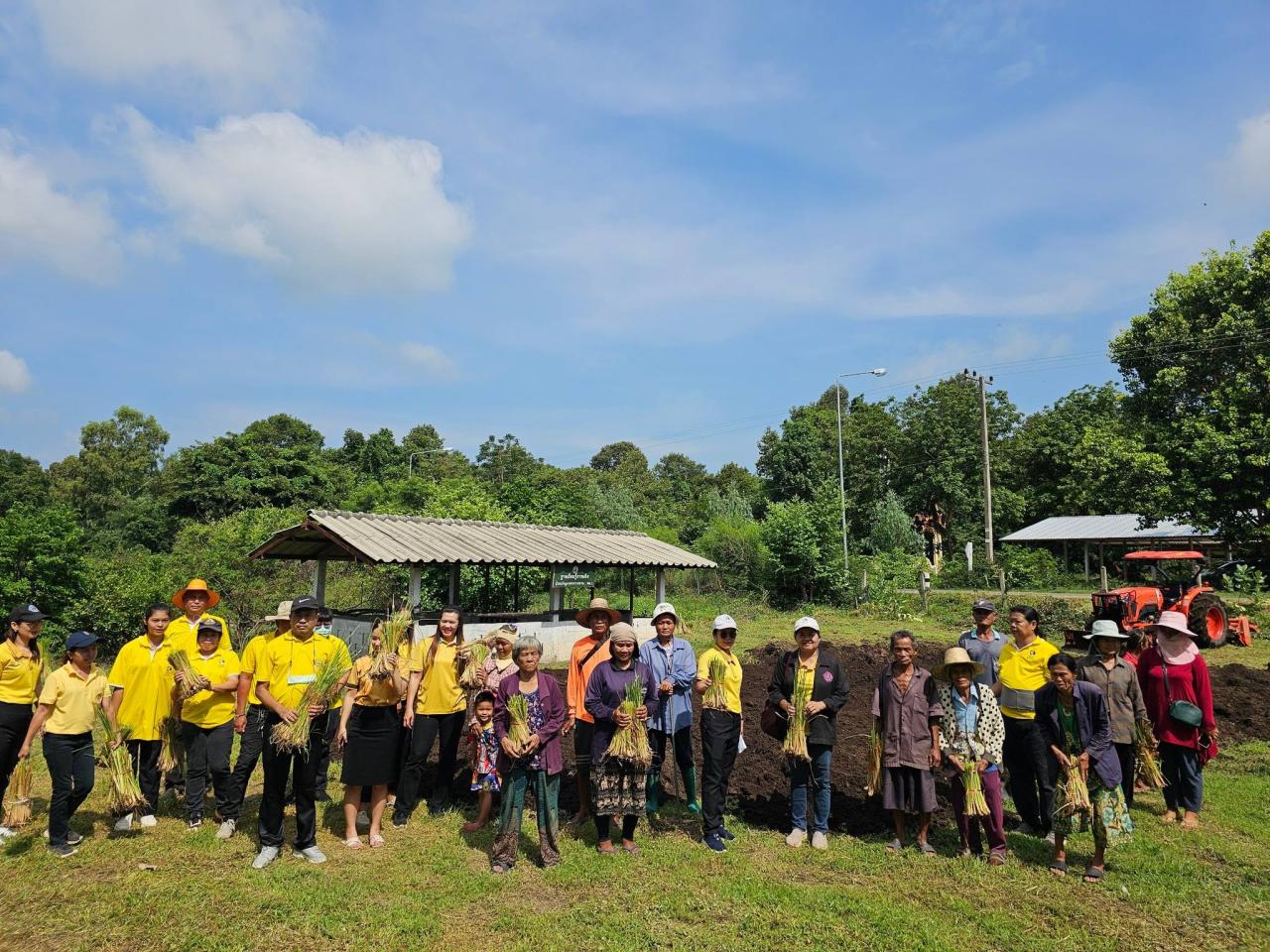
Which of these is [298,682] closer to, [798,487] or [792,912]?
[792,912]

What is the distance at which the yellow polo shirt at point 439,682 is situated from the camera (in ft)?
19.3

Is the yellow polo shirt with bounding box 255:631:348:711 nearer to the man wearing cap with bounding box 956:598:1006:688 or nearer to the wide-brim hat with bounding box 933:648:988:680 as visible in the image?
the wide-brim hat with bounding box 933:648:988:680

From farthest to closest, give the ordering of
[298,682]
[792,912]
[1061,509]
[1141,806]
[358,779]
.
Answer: [1061,509]
[1141,806]
[358,779]
[298,682]
[792,912]

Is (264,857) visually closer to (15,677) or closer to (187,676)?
(187,676)

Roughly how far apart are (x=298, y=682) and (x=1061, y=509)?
133ft

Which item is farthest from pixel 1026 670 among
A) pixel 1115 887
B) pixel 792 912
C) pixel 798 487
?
pixel 798 487

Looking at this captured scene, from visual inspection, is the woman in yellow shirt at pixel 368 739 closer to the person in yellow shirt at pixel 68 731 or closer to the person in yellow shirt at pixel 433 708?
the person in yellow shirt at pixel 433 708

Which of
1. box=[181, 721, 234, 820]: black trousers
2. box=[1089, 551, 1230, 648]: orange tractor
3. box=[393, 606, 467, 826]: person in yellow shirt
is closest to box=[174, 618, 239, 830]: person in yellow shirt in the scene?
box=[181, 721, 234, 820]: black trousers

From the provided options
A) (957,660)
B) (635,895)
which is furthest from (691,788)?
(957,660)

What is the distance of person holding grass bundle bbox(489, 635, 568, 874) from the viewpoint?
4.92 metres

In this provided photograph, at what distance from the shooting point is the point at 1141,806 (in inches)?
241

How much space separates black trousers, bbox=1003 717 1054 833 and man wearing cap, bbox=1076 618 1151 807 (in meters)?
0.53

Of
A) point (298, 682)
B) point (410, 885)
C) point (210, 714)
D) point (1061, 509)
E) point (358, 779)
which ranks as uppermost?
point (1061, 509)

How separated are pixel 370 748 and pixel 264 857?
87cm
